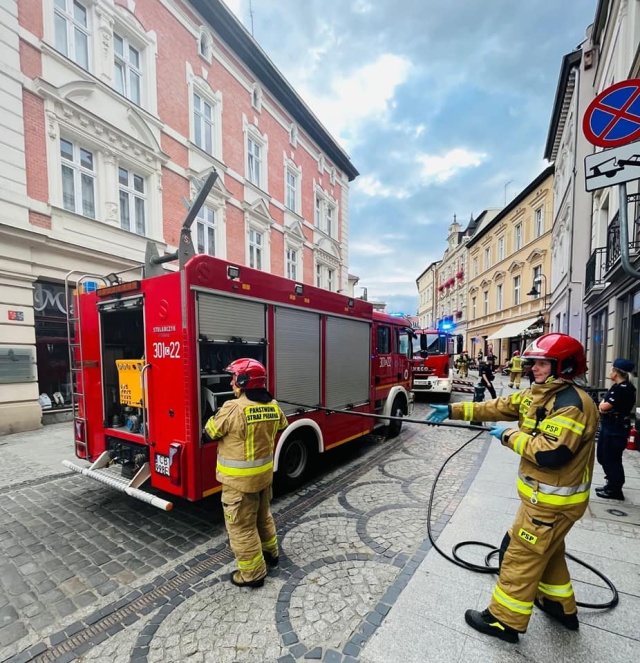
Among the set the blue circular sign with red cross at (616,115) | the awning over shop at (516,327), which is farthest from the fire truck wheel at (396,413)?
the awning over shop at (516,327)

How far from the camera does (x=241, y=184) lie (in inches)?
579

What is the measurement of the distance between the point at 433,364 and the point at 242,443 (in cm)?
1087

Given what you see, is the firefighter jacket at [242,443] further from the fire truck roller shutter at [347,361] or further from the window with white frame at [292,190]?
the window with white frame at [292,190]

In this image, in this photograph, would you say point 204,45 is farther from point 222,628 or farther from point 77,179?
point 222,628

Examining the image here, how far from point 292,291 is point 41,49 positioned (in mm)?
9541

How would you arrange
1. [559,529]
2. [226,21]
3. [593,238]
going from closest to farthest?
[559,529] → [593,238] → [226,21]

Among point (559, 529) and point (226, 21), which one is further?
point (226, 21)

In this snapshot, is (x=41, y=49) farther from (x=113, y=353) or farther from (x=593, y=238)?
(x=593, y=238)

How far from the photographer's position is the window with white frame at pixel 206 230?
42.8ft

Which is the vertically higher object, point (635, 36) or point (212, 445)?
point (635, 36)

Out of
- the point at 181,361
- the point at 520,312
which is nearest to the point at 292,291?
the point at 181,361

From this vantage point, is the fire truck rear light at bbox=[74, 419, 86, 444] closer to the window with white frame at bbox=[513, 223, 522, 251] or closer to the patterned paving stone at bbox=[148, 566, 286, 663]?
the patterned paving stone at bbox=[148, 566, 286, 663]

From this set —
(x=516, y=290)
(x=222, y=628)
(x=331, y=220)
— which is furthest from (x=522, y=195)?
(x=222, y=628)

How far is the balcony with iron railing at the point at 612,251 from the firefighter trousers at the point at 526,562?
15.2 ft
